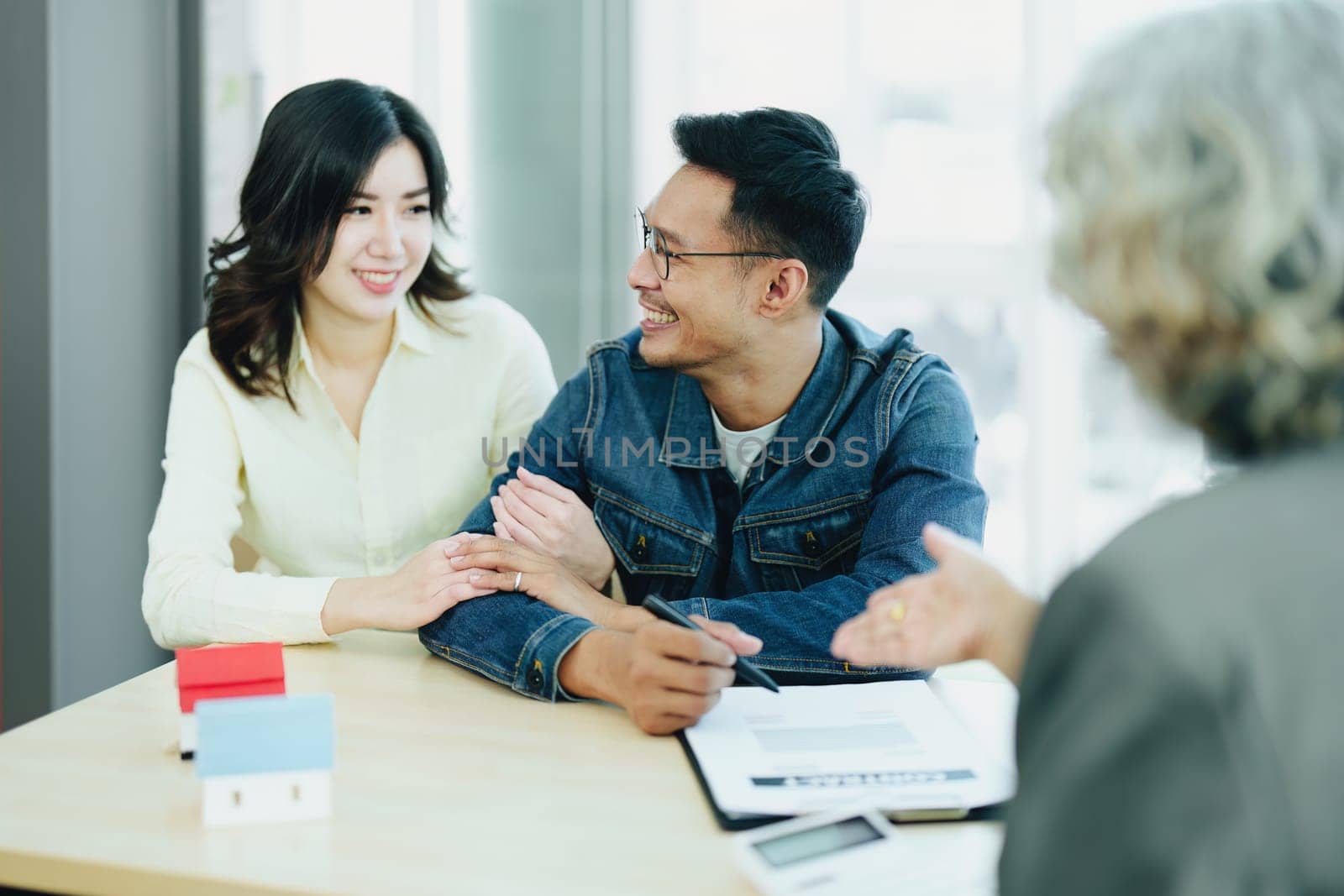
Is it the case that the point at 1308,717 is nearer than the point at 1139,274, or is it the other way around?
the point at 1308,717

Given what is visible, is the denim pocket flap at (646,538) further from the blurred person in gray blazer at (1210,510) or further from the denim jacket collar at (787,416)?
the blurred person in gray blazer at (1210,510)

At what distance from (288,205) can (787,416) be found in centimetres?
90

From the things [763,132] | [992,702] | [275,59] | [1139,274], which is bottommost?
[992,702]

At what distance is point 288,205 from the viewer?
75.5 inches

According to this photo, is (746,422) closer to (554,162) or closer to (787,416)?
(787,416)

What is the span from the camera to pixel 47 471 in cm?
260

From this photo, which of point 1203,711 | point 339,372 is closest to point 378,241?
point 339,372

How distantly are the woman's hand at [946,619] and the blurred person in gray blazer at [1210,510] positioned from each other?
14.1 inches

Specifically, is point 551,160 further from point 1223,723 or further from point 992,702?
point 1223,723

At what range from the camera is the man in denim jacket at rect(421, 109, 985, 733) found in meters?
1.60

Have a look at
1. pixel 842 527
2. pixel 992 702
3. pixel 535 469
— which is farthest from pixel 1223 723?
pixel 535 469

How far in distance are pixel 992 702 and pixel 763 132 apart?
0.93m

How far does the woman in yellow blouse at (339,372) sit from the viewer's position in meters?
1.90

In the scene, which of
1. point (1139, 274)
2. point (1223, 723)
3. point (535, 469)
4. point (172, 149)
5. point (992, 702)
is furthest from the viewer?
point (172, 149)
